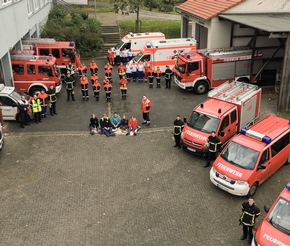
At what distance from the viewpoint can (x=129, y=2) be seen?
3134cm

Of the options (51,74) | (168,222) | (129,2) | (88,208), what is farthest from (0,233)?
(129,2)

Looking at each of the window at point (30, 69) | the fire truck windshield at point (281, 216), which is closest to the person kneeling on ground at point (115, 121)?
the window at point (30, 69)

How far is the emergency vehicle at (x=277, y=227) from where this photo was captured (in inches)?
331

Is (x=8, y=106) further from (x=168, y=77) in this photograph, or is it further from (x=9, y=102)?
(x=168, y=77)

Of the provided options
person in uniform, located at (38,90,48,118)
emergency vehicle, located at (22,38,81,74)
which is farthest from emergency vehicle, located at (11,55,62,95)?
emergency vehicle, located at (22,38,81,74)

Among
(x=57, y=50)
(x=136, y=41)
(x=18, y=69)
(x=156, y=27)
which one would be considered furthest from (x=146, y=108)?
(x=156, y=27)

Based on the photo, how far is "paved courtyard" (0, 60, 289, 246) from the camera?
987 cm

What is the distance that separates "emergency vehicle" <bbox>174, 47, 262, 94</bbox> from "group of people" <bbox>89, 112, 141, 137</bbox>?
224 inches

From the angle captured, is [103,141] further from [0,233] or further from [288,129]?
[288,129]

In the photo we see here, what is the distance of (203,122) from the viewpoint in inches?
546

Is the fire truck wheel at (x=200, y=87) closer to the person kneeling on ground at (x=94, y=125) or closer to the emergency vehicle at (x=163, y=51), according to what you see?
the emergency vehicle at (x=163, y=51)

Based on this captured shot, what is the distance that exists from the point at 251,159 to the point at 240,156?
0.37 metres

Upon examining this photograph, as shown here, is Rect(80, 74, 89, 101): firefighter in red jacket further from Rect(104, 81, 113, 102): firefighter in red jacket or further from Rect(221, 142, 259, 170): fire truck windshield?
Rect(221, 142, 259, 170): fire truck windshield

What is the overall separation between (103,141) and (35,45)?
34.8 feet
